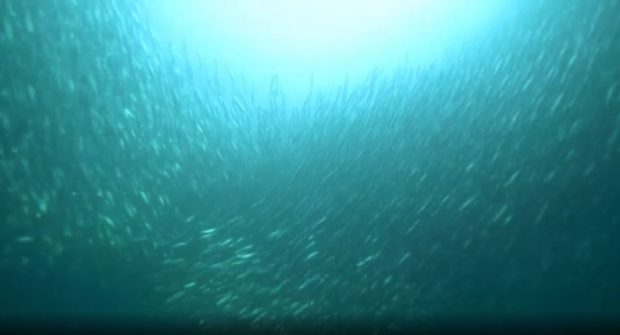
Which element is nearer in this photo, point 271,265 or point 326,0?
point 326,0

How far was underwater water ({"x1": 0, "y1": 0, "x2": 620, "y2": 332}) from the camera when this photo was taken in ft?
6.22

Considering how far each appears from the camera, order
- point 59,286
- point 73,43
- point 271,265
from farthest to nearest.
Answer: point 271,265
point 59,286
point 73,43

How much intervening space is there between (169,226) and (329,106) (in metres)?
0.54

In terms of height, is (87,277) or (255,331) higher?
(87,277)

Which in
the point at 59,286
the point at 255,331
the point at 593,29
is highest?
the point at 593,29

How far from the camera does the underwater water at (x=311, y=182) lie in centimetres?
190

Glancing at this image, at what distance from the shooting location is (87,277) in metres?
1.99

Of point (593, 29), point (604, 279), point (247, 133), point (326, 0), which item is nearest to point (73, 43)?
point (247, 133)

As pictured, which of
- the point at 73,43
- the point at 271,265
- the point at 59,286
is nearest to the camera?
the point at 73,43

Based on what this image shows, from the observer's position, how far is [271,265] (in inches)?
82.9

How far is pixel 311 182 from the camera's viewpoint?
2.09 metres

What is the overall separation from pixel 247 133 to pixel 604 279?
3.75 feet

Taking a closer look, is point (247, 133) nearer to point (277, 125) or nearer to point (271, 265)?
point (277, 125)

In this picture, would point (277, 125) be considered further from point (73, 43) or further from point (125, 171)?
point (73, 43)
